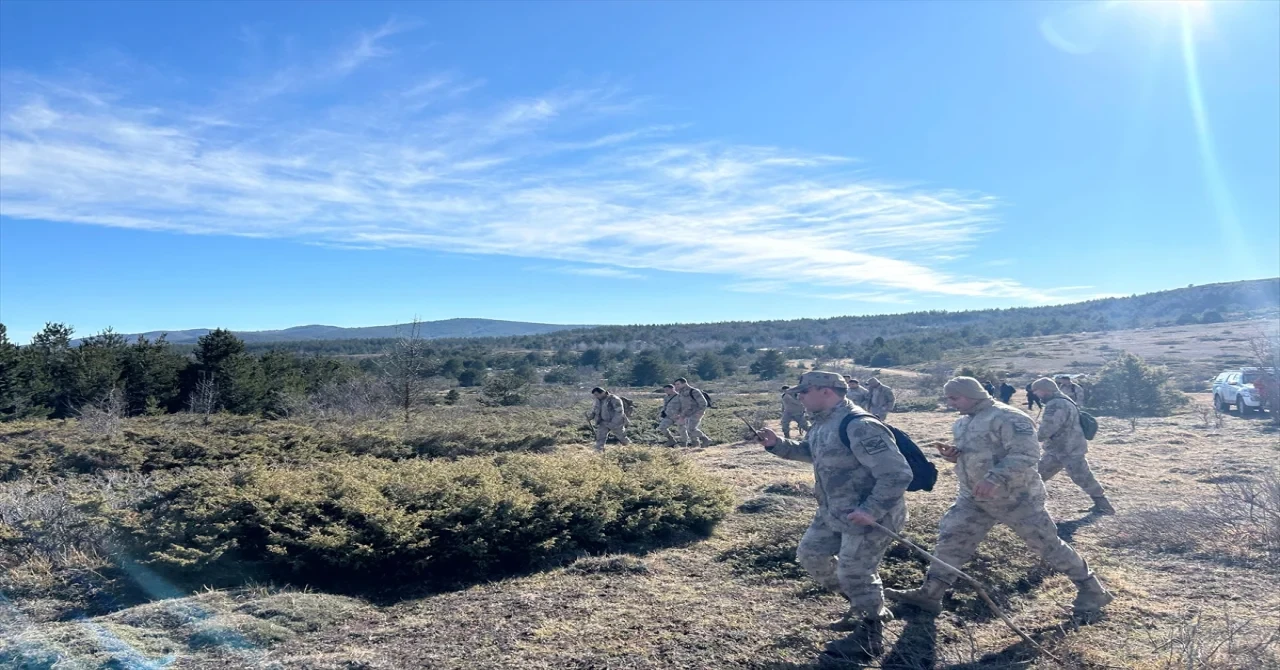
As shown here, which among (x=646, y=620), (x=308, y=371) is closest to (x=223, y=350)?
(x=308, y=371)

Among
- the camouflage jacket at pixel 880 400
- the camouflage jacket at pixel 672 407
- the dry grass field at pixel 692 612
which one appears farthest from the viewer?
the camouflage jacket at pixel 672 407

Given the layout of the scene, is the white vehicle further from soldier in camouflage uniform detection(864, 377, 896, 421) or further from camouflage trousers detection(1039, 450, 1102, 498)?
camouflage trousers detection(1039, 450, 1102, 498)

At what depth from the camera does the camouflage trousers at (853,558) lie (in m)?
4.52

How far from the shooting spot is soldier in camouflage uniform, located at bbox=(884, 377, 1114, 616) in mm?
4859

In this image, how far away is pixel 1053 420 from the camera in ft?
27.0

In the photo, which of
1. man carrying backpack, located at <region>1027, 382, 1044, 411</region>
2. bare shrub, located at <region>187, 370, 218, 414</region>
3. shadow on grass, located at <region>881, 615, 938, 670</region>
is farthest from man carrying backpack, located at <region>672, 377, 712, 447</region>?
bare shrub, located at <region>187, 370, 218, 414</region>

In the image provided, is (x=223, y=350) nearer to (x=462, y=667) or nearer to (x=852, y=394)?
(x=852, y=394)

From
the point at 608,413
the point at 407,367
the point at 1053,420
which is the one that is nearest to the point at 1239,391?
the point at 1053,420

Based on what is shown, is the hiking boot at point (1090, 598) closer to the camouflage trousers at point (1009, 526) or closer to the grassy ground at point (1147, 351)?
the camouflage trousers at point (1009, 526)

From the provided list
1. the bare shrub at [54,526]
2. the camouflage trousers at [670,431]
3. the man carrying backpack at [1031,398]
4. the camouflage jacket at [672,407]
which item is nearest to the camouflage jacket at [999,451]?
the man carrying backpack at [1031,398]

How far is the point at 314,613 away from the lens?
5066 mm

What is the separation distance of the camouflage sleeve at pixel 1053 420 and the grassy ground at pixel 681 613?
40.3 inches

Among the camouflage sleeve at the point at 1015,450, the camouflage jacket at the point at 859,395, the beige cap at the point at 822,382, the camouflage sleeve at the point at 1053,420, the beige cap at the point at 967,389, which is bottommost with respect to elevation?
the camouflage jacket at the point at 859,395

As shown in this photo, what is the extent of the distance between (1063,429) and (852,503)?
5.02 m
